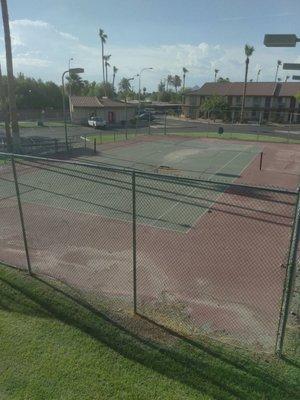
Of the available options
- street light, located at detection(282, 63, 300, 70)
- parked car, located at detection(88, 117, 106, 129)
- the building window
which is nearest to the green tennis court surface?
street light, located at detection(282, 63, 300, 70)

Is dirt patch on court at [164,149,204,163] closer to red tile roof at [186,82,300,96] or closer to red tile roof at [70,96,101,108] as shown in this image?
red tile roof at [70,96,101,108]

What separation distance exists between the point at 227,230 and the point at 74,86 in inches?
3528

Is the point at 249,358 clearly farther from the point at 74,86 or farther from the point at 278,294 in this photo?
the point at 74,86

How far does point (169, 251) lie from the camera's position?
10.6 m

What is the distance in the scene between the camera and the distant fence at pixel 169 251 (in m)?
6.96

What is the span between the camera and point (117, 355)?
591cm

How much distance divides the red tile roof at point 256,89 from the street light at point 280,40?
69.7 meters

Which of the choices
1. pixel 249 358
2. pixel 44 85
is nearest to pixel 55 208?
pixel 249 358

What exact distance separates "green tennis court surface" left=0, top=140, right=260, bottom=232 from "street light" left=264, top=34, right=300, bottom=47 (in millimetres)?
2648

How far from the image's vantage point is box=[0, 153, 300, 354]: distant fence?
6.96 meters

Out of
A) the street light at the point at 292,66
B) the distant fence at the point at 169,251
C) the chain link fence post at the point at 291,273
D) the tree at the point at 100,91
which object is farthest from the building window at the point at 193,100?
the chain link fence post at the point at 291,273

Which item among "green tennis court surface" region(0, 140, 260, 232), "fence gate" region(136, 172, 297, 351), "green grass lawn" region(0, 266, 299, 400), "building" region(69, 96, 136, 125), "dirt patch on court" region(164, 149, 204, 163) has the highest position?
"building" region(69, 96, 136, 125)

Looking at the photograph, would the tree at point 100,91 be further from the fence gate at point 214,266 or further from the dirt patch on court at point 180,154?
the fence gate at point 214,266

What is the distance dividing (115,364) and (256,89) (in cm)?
7418
